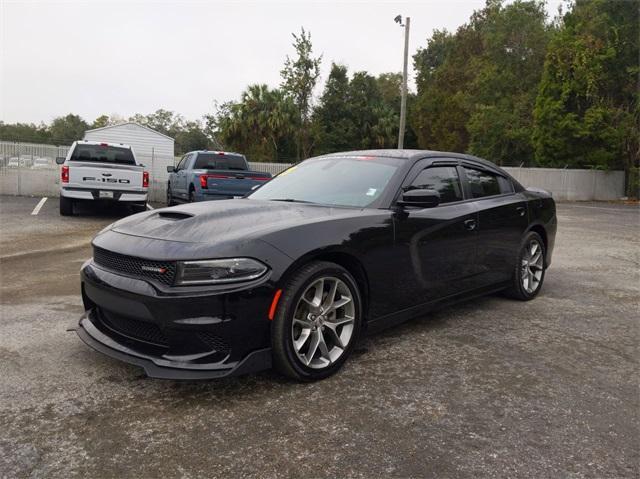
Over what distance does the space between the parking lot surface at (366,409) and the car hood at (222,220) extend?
0.94m

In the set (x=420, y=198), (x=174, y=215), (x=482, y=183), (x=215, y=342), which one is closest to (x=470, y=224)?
(x=482, y=183)

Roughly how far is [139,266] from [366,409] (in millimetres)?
1568

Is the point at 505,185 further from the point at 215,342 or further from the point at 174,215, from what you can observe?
the point at 215,342

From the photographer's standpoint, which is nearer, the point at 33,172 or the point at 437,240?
the point at 437,240

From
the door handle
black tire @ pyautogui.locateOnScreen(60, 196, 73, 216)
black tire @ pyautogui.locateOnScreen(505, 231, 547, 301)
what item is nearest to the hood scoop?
the door handle

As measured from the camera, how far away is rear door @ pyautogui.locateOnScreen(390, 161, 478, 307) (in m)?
4.08

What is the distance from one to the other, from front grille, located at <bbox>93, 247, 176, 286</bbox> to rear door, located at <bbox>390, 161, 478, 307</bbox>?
1631mm

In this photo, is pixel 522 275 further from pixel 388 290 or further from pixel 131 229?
pixel 131 229

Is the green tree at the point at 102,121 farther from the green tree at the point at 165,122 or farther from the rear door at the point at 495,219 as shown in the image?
the rear door at the point at 495,219

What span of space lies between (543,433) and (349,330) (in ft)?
4.31

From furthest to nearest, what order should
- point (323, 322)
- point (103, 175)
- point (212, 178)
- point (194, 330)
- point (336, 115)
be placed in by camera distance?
1. point (336, 115)
2. point (212, 178)
3. point (103, 175)
4. point (323, 322)
5. point (194, 330)

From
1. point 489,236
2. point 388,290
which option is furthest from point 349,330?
point 489,236

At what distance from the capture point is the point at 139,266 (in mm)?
3217

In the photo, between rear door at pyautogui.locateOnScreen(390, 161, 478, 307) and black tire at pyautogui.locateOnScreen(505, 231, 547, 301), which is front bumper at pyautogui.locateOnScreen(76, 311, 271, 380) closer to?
rear door at pyautogui.locateOnScreen(390, 161, 478, 307)
